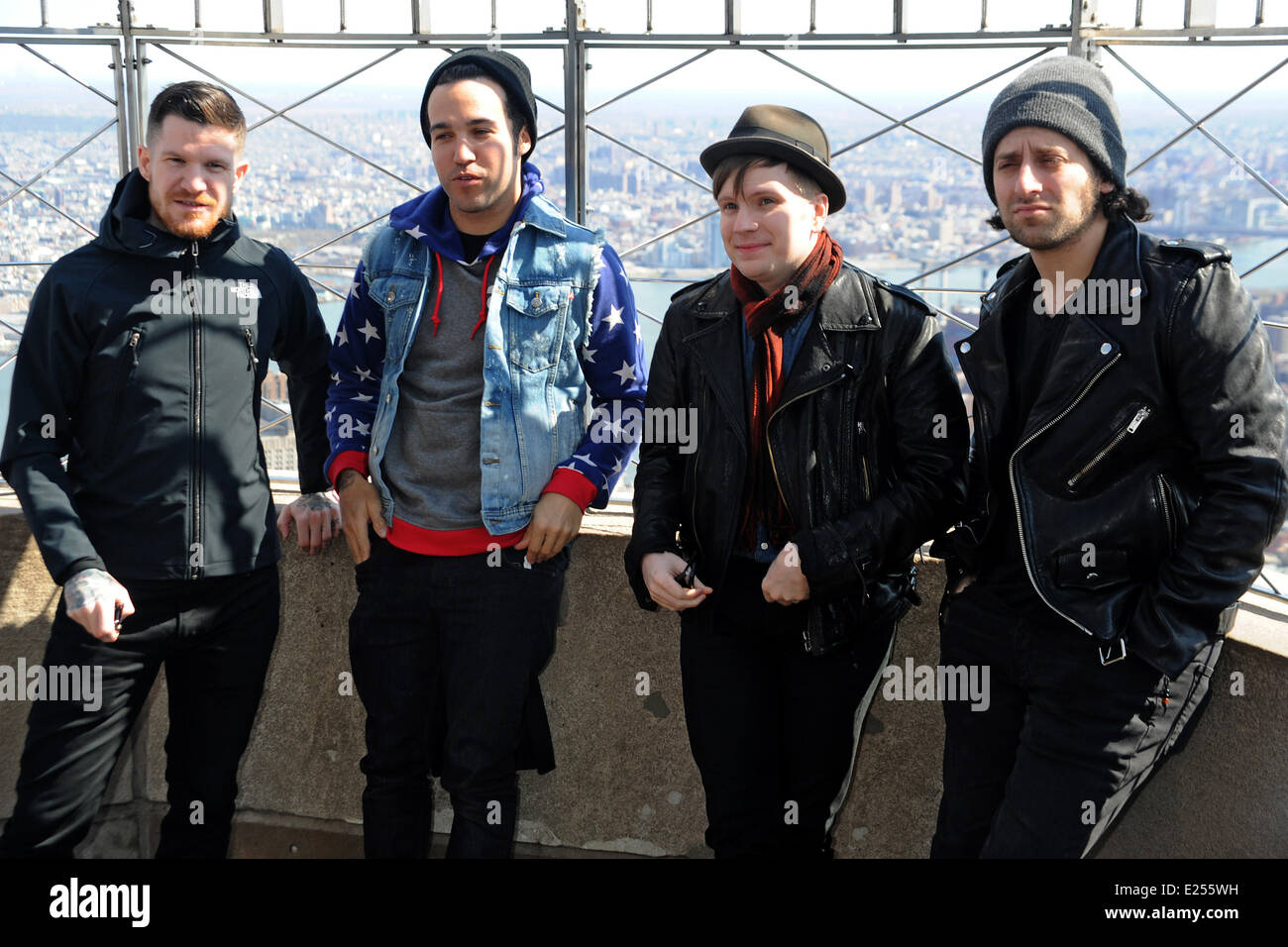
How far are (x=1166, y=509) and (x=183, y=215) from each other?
212 cm

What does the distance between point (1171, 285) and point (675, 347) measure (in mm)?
995

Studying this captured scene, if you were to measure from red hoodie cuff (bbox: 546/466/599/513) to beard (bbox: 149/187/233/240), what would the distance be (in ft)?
3.14

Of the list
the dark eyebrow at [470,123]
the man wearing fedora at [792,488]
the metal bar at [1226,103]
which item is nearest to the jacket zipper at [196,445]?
the dark eyebrow at [470,123]

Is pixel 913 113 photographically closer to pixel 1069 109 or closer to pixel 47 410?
pixel 1069 109

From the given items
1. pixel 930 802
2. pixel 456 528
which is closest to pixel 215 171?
pixel 456 528

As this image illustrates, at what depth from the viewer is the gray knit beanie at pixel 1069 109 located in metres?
2.23

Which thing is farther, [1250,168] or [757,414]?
[1250,168]

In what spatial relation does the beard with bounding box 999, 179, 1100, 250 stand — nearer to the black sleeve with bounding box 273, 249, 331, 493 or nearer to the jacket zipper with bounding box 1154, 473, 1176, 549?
the jacket zipper with bounding box 1154, 473, 1176, 549

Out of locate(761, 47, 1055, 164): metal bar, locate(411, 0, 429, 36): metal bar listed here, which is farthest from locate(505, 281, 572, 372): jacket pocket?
locate(411, 0, 429, 36): metal bar

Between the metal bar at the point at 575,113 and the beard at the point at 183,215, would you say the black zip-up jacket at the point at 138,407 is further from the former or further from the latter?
the metal bar at the point at 575,113

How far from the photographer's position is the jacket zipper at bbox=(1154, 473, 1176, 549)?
2.19 metres

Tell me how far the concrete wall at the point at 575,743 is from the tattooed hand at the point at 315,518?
0.24 m

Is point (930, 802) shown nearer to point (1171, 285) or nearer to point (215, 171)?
point (1171, 285)
